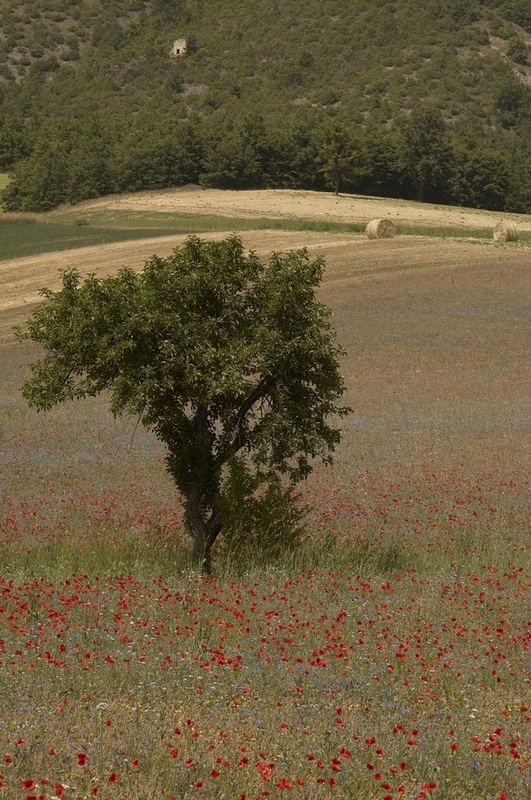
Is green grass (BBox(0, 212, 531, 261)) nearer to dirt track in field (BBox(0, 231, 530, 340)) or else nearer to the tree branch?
dirt track in field (BBox(0, 231, 530, 340))

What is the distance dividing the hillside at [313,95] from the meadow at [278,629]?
8562 cm

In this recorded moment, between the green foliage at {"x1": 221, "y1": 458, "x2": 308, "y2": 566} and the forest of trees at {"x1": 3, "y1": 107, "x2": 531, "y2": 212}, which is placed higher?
the forest of trees at {"x1": 3, "y1": 107, "x2": 531, "y2": 212}

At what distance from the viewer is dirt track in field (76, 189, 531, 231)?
79.4 m

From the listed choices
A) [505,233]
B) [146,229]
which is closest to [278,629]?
[505,233]

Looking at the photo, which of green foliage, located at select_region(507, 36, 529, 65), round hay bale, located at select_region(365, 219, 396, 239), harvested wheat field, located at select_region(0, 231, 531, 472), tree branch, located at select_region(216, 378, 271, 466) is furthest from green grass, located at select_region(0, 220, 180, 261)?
green foliage, located at select_region(507, 36, 529, 65)

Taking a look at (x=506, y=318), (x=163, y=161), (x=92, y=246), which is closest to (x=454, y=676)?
(x=506, y=318)

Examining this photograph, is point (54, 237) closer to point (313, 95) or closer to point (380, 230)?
point (380, 230)

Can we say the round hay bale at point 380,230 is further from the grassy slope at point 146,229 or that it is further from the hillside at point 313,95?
the hillside at point 313,95

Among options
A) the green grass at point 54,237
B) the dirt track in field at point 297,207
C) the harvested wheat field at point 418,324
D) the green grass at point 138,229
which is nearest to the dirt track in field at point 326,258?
the harvested wheat field at point 418,324

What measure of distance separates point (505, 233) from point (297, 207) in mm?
26446

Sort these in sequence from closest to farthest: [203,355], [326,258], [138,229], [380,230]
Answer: [203,355] < [326,258] < [380,230] < [138,229]

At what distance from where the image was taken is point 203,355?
16.0 metres

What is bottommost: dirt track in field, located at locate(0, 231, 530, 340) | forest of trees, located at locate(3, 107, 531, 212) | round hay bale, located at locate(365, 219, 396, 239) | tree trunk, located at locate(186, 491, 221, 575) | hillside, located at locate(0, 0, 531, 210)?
tree trunk, located at locate(186, 491, 221, 575)

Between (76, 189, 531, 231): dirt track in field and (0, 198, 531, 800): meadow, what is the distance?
53880 mm
